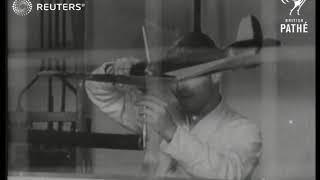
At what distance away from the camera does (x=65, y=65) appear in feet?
16.2

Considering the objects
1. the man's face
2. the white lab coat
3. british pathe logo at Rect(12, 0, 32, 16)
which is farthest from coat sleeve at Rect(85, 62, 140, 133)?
british pathe logo at Rect(12, 0, 32, 16)

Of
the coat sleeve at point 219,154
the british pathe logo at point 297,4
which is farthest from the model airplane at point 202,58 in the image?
the coat sleeve at point 219,154

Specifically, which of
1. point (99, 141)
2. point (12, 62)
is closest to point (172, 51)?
point (99, 141)

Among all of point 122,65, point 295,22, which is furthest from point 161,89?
point 295,22

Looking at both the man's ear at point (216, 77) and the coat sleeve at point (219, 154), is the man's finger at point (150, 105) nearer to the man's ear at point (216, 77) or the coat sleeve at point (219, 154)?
the coat sleeve at point (219, 154)

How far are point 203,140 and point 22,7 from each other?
1.96 m

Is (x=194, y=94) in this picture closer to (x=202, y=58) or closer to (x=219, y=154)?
(x=202, y=58)

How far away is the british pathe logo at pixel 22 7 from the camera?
5.03m

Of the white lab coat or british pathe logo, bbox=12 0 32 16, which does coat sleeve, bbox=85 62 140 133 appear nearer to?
the white lab coat

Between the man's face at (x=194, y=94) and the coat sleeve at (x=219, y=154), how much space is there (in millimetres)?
211

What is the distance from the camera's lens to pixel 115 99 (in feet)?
16.0

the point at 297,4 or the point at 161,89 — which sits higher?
the point at 297,4

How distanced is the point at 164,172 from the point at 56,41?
146 centimetres

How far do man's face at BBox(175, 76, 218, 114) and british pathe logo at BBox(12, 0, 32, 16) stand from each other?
58.5 inches
